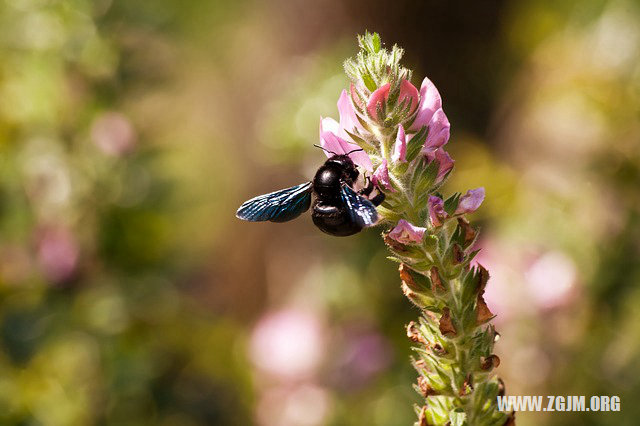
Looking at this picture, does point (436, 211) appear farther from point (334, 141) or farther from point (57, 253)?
point (57, 253)

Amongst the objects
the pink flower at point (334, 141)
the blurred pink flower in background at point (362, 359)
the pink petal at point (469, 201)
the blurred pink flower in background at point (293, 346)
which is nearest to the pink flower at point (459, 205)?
the pink petal at point (469, 201)

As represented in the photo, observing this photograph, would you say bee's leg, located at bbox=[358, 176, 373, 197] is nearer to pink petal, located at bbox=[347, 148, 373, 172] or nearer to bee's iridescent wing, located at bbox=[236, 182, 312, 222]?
pink petal, located at bbox=[347, 148, 373, 172]

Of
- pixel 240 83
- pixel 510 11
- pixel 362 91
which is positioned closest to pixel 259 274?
pixel 240 83

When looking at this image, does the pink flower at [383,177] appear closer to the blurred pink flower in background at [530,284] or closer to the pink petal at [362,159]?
the pink petal at [362,159]

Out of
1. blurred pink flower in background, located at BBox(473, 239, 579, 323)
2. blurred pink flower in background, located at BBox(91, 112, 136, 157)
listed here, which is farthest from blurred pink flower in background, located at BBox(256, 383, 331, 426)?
blurred pink flower in background, located at BBox(91, 112, 136, 157)

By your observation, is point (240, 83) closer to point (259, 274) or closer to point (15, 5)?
point (259, 274)

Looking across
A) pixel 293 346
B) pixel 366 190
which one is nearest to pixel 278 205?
pixel 366 190
